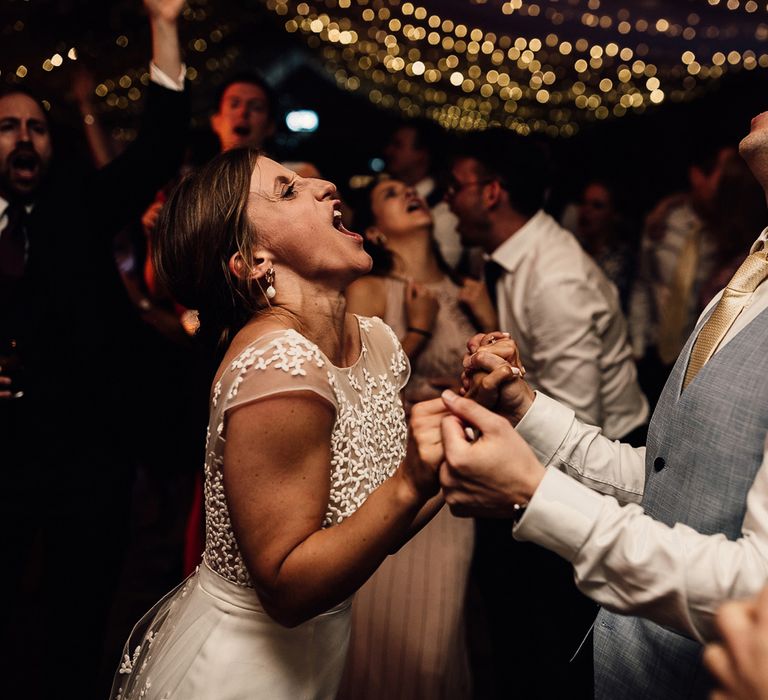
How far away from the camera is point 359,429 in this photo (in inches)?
61.7

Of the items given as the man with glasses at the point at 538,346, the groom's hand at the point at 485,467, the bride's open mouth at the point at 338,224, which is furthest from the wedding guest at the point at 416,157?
the groom's hand at the point at 485,467

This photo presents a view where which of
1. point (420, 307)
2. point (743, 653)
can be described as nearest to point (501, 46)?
point (420, 307)

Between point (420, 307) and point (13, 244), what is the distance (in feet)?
4.64

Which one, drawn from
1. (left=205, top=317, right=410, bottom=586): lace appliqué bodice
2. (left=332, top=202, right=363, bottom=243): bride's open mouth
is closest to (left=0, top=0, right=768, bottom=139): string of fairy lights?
(left=332, top=202, right=363, bottom=243): bride's open mouth

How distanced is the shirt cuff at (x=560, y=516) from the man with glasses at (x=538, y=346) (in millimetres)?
1694

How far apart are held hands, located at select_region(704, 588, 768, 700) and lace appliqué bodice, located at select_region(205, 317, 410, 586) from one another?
0.77 meters

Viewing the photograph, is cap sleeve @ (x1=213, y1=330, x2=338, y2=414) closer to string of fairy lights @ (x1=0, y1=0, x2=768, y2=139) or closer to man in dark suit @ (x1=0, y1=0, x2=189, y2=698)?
man in dark suit @ (x1=0, y1=0, x2=189, y2=698)

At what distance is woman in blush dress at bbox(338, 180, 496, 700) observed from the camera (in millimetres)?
2109

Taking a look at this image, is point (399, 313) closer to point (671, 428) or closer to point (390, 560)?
point (390, 560)

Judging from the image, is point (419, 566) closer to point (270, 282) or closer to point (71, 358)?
point (270, 282)

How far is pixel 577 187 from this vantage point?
351 inches

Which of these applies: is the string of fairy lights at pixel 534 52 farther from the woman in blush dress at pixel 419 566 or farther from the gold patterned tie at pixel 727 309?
the gold patterned tie at pixel 727 309

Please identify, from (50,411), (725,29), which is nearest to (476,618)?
(50,411)

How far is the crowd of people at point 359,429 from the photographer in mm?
1177
